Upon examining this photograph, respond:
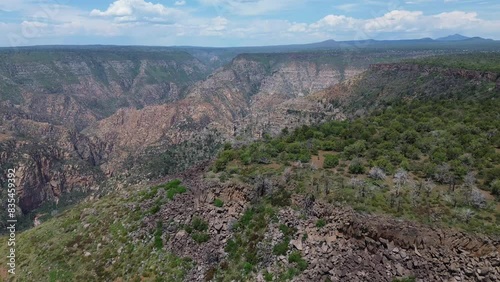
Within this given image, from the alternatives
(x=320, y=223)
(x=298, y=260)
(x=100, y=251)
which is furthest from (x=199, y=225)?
(x=320, y=223)

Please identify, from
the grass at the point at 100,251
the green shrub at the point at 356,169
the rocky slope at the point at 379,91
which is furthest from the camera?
the rocky slope at the point at 379,91

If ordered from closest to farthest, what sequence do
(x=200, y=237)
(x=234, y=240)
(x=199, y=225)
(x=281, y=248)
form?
(x=281, y=248) → (x=234, y=240) → (x=200, y=237) → (x=199, y=225)

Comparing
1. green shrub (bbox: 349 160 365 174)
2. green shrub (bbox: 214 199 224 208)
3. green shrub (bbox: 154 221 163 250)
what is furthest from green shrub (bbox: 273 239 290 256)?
green shrub (bbox: 349 160 365 174)

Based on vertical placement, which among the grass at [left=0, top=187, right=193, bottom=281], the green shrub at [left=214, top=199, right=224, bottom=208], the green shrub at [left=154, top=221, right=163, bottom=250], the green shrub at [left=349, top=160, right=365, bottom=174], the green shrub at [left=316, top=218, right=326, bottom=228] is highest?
the green shrub at [left=349, top=160, right=365, bottom=174]

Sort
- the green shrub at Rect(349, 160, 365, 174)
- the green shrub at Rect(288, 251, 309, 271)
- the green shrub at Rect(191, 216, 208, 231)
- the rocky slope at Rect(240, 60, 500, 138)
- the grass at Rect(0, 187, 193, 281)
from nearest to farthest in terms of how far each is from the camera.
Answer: the green shrub at Rect(288, 251, 309, 271) < the grass at Rect(0, 187, 193, 281) < the green shrub at Rect(191, 216, 208, 231) < the green shrub at Rect(349, 160, 365, 174) < the rocky slope at Rect(240, 60, 500, 138)

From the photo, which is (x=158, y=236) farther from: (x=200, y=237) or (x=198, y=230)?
(x=200, y=237)

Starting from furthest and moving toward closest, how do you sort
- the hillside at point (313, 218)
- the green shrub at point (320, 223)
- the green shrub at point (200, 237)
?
the green shrub at point (200, 237)
the green shrub at point (320, 223)
the hillside at point (313, 218)

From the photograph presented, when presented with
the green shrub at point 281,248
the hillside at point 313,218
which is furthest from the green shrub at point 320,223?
the green shrub at point 281,248

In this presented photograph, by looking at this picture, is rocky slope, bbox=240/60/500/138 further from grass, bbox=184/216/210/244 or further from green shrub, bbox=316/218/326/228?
grass, bbox=184/216/210/244

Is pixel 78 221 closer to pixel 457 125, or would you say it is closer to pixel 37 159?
pixel 457 125

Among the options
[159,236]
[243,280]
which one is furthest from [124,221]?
[243,280]

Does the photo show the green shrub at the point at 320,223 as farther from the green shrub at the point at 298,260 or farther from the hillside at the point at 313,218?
the green shrub at the point at 298,260
